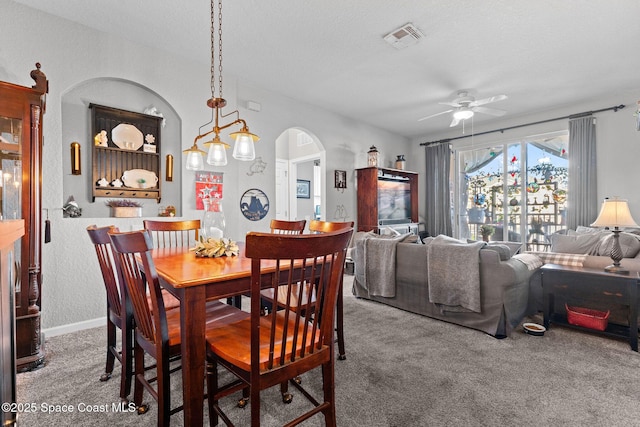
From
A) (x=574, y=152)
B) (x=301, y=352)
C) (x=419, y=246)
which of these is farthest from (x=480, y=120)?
(x=301, y=352)

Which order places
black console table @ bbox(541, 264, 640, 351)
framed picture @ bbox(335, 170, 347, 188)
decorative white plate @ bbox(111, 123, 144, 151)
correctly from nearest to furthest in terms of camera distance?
black console table @ bbox(541, 264, 640, 351) → decorative white plate @ bbox(111, 123, 144, 151) → framed picture @ bbox(335, 170, 347, 188)

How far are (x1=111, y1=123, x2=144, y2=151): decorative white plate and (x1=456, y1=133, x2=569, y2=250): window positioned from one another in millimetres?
5714

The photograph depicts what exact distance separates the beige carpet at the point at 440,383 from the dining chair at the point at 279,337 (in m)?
0.43

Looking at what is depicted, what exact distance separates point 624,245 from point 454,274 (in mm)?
1766

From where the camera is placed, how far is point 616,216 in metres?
2.66

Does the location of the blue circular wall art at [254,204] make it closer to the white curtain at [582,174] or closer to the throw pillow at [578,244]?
the throw pillow at [578,244]

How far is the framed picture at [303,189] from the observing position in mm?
7012

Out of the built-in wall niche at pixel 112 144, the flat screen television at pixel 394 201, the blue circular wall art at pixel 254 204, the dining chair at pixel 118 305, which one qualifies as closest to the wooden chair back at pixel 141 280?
the dining chair at pixel 118 305

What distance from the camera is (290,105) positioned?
4.59 metres

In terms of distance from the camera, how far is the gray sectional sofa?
2.54 m

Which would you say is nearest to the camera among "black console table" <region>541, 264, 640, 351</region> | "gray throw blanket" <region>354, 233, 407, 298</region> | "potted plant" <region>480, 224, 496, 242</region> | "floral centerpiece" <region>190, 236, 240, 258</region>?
"floral centerpiece" <region>190, 236, 240, 258</region>

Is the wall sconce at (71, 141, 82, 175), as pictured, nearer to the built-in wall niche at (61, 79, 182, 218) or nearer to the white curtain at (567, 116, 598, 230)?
the built-in wall niche at (61, 79, 182, 218)

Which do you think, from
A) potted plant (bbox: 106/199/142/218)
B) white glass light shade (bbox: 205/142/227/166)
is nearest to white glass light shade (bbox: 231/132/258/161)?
white glass light shade (bbox: 205/142/227/166)

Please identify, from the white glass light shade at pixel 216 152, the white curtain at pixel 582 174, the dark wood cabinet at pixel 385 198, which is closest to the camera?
the white glass light shade at pixel 216 152
